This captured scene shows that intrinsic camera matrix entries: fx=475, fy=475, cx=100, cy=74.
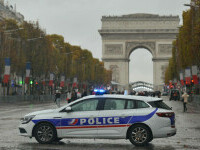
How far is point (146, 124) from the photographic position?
45.5ft

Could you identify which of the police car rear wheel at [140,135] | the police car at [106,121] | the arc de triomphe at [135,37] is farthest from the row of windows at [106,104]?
the arc de triomphe at [135,37]

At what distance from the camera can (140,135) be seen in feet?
45.5

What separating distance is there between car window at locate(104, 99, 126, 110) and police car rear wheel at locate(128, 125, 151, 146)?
2.78ft

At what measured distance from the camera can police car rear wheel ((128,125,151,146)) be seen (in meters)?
13.8

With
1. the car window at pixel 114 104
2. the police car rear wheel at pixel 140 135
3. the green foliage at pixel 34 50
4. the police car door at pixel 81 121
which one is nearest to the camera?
the police car rear wheel at pixel 140 135

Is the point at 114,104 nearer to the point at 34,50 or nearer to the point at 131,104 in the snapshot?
the point at 131,104

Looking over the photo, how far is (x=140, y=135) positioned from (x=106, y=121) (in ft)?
3.54

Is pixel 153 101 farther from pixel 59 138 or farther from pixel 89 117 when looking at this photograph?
pixel 59 138

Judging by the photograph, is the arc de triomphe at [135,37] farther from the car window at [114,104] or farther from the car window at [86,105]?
the car window at [114,104]

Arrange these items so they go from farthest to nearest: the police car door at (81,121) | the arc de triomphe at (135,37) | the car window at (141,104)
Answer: the arc de triomphe at (135,37) < the car window at (141,104) < the police car door at (81,121)

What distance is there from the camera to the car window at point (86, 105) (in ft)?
47.4

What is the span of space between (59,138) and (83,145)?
1.04m


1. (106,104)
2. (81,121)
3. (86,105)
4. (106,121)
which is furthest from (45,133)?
(106,104)

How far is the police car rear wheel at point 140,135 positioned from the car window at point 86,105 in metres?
1.43
